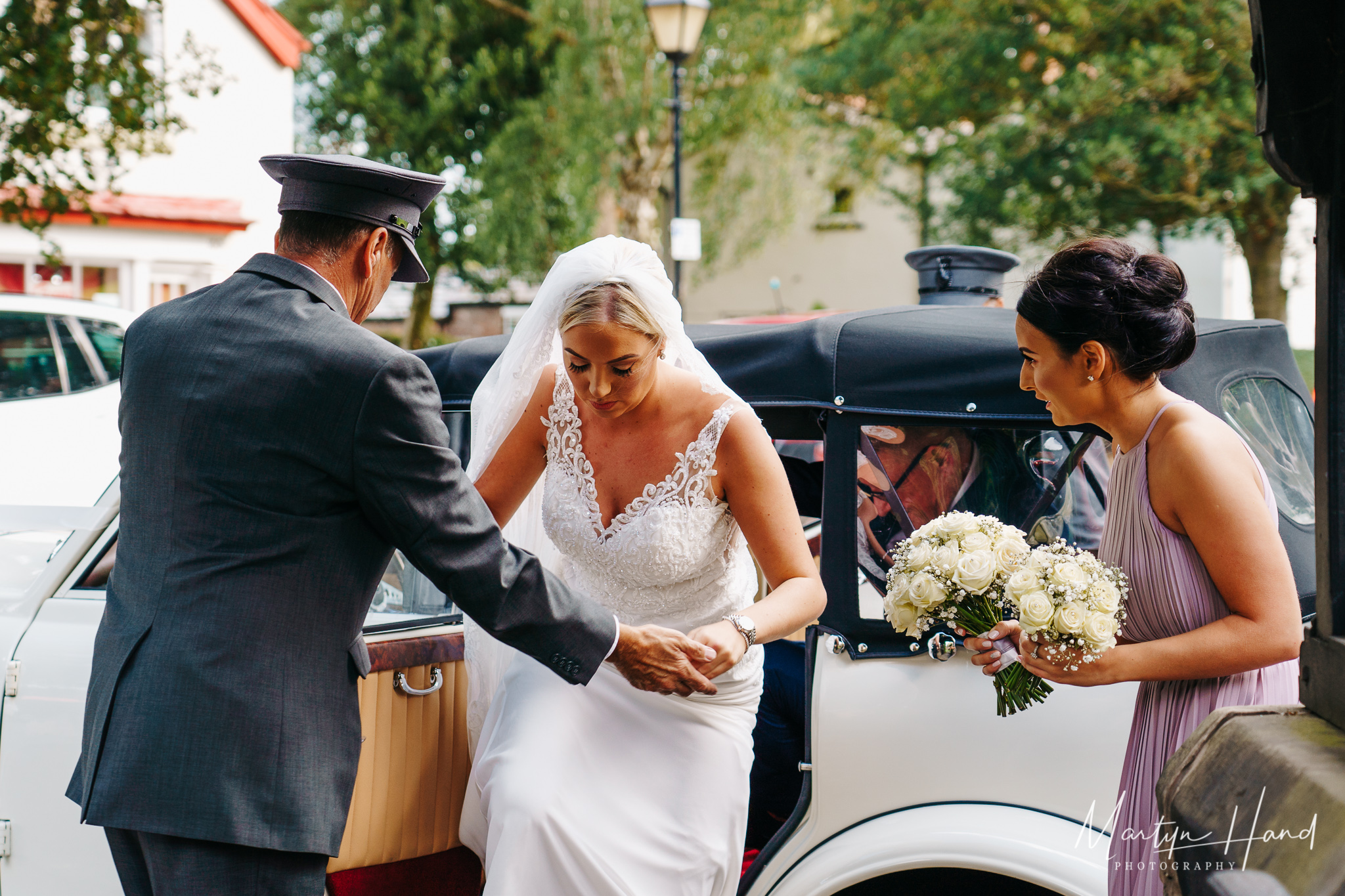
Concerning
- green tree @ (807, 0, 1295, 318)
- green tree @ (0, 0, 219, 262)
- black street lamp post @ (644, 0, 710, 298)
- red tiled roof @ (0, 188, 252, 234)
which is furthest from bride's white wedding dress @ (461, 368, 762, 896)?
red tiled roof @ (0, 188, 252, 234)

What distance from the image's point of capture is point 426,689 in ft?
9.02

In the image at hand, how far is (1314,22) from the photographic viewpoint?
1540mm

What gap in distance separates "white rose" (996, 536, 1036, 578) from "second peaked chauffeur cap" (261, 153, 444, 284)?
142 centimetres

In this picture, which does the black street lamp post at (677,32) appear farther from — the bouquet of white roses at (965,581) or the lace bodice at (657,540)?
the bouquet of white roses at (965,581)

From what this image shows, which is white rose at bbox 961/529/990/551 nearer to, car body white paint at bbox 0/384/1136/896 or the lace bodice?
car body white paint at bbox 0/384/1136/896

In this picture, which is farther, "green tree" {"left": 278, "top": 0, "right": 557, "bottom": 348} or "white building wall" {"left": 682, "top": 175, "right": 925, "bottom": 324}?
"white building wall" {"left": 682, "top": 175, "right": 925, "bottom": 324}

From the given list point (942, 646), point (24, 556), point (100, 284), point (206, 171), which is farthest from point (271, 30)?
point (942, 646)

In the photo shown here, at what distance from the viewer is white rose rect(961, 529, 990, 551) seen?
86.3 inches

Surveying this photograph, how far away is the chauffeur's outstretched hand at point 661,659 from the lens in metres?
2.46

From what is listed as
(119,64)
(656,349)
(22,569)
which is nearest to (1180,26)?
(119,64)

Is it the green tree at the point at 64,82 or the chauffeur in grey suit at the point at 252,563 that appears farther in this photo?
the green tree at the point at 64,82

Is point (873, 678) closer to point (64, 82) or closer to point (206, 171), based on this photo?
point (64, 82)

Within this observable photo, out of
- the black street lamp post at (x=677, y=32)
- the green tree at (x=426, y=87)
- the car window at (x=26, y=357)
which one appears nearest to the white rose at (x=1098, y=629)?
the car window at (x=26, y=357)

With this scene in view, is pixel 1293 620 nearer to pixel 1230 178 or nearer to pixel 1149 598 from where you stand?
pixel 1149 598
